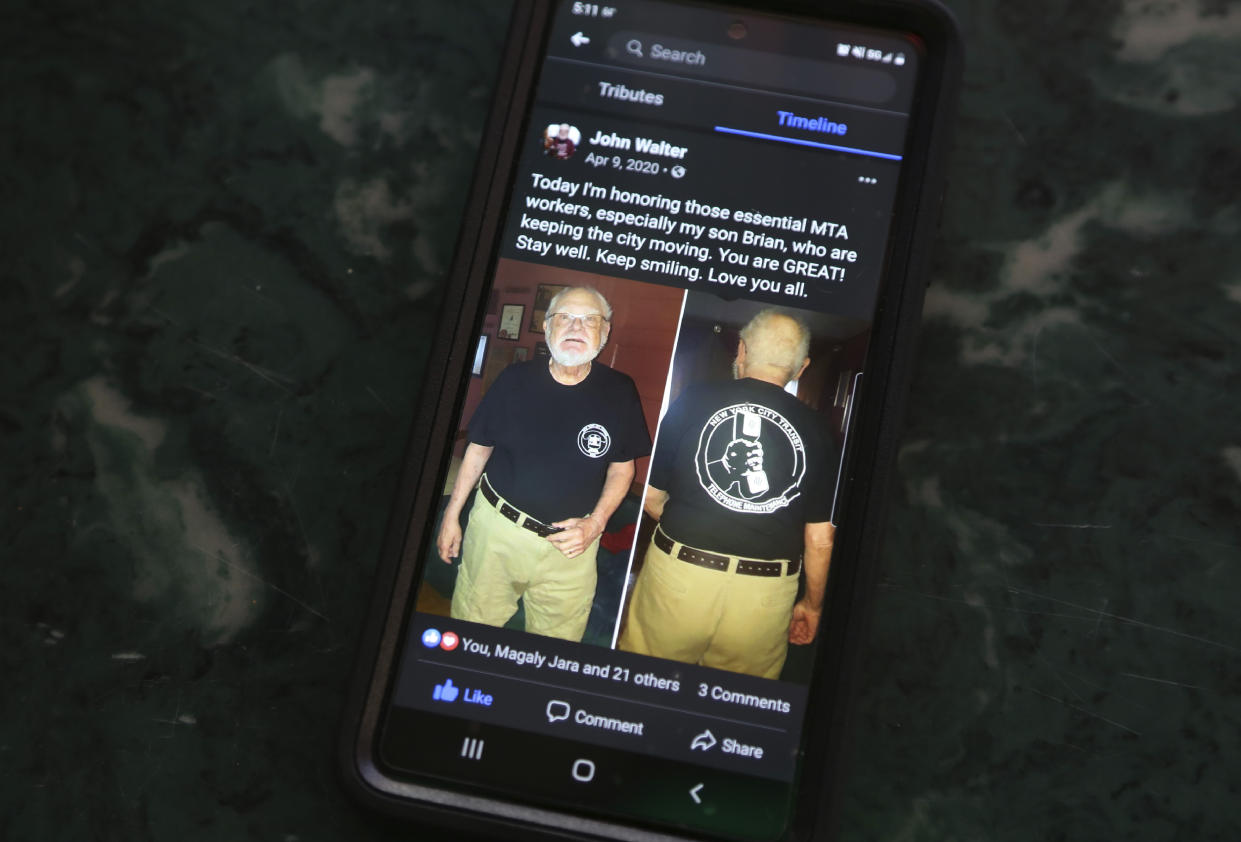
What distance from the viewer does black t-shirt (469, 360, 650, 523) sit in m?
0.32

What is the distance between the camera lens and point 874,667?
12.6 inches

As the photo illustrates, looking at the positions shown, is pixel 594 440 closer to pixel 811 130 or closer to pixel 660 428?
pixel 660 428

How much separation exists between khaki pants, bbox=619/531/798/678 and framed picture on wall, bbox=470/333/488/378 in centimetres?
8

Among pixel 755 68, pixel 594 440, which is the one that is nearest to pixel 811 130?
pixel 755 68

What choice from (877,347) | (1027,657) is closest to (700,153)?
(877,347)

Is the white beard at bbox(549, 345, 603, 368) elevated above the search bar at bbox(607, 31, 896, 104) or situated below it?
below

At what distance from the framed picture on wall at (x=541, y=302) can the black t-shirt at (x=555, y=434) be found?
1cm

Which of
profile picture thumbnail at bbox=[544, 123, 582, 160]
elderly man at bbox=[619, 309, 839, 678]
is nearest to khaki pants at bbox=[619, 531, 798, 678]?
elderly man at bbox=[619, 309, 839, 678]

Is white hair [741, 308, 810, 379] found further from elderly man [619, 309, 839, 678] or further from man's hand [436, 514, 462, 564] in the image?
man's hand [436, 514, 462, 564]

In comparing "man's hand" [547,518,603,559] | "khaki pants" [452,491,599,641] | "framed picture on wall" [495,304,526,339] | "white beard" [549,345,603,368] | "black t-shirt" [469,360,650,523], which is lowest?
"khaki pants" [452,491,599,641]

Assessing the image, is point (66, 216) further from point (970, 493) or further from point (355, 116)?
point (970, 493)

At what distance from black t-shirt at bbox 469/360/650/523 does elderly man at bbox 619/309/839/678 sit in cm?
1

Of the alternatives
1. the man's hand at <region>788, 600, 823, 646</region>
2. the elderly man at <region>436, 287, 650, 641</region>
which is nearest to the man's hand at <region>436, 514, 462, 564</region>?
the elderly man at <region>436, 287, 650, 641</region>

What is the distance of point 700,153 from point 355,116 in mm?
132
